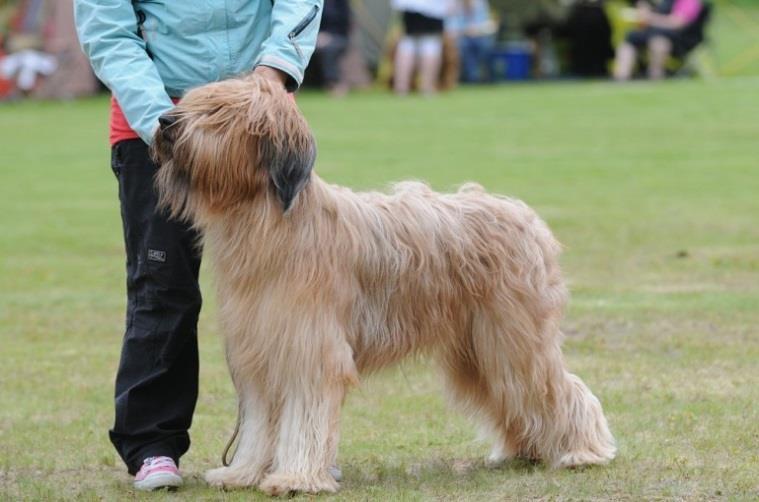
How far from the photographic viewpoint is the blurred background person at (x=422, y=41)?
89.1 ft

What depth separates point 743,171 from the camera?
15719mm

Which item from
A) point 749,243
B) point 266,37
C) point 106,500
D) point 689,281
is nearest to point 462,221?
point 266,37

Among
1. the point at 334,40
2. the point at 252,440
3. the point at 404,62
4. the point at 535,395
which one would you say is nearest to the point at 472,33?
the point at 404,62

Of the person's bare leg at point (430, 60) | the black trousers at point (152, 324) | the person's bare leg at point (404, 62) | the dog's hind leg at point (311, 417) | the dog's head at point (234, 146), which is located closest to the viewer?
the dog's head at point (234, 146)

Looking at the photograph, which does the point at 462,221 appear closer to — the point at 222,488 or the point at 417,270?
the point at 417,270

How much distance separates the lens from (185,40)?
5609 mm

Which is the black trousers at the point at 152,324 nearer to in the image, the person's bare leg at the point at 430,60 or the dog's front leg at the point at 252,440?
the dog's front leg at the point at 252,440

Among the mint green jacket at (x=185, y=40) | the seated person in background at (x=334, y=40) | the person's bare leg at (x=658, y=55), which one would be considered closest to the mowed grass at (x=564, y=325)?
the mint green jacket at (x=185, y=40)

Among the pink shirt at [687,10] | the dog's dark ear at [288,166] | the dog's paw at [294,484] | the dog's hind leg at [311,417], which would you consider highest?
the dog's dark ear at [288,166]

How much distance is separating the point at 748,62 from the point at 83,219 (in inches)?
759

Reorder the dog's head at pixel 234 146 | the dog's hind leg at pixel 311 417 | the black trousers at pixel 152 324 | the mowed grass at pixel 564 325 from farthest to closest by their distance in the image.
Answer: the mowed grass at pixel 564 325, the black trousers at pixel 152 324, the dog's hind leg at pixel 311 417, the dog's head at pixel 234 146

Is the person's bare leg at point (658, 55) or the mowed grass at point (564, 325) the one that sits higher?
the mowed grass at point (564, 325)

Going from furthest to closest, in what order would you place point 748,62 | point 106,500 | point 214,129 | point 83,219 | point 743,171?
1. point 748,62
2. point 743,171
3. point 83,219
4. point 106,500
5. point 214,129

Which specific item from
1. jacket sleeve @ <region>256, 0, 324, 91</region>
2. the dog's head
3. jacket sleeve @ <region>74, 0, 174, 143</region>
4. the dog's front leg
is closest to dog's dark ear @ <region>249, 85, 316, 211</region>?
the dog's head
